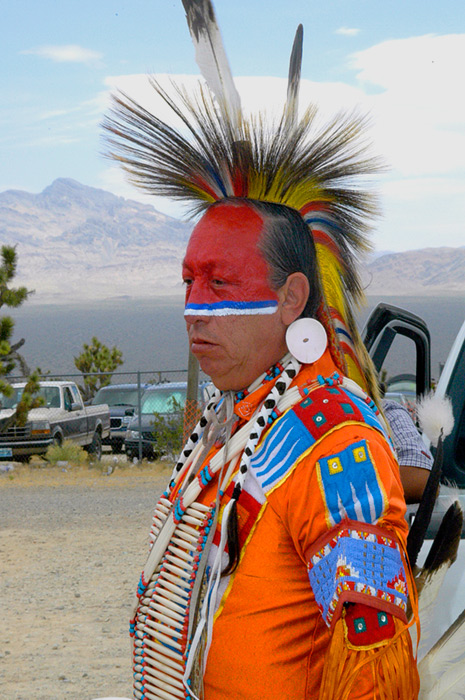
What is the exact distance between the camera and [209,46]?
6.69 feet

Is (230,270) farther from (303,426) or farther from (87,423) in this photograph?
(87,423)

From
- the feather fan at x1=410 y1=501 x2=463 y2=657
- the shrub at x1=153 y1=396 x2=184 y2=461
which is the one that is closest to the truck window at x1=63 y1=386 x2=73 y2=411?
the shrub at x1=153 y1=396 x2=184 y2=461

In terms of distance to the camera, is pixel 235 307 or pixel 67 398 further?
pixel 67 398

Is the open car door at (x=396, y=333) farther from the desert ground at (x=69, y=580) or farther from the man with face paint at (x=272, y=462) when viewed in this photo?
the desert ground at (x=69, y=580)

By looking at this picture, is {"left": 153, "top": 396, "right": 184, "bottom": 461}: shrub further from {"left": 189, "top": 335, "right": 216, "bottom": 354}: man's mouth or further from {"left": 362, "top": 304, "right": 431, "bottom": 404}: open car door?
{"left": 189, "top": 335, "right": 216, "bottom": 354}: man's mouth

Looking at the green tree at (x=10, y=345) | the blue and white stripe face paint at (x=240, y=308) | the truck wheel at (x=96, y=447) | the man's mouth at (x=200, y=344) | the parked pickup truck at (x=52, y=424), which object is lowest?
the truck wheel at (x=96, y=447)

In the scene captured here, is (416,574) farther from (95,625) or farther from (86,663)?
(95,625)

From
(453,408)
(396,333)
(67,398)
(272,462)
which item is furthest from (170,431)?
(272,462)

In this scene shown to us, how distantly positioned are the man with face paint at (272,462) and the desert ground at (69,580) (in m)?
3.92

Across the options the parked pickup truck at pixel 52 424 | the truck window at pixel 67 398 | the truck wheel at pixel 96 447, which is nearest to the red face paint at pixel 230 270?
the parked pickup truck at pixel 52 424

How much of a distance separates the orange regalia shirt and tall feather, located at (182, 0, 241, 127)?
768 millimetres

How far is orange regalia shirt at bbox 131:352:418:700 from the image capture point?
1.41 m

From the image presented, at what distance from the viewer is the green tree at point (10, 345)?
14719 millimetres

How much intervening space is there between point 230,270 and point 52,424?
1486 centimetres
